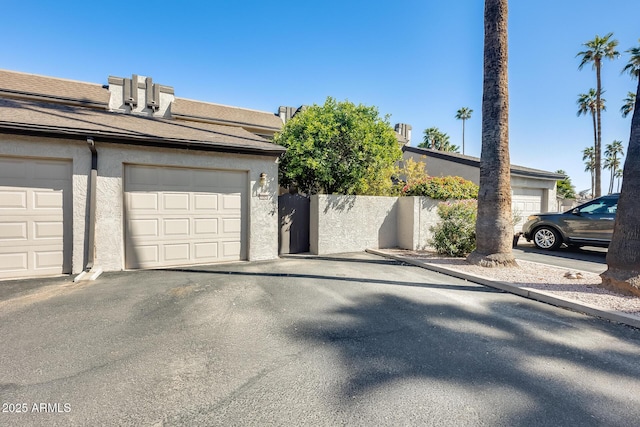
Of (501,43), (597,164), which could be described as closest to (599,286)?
(501,43)

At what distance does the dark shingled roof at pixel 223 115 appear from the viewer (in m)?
14.6

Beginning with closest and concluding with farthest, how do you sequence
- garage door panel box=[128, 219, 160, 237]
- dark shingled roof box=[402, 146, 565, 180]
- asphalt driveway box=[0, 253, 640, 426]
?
asphalt driveway box=[0, 253, 640, 426] → garage door panel box=[128, 219, 160, 237] → dark shingled roof box=[402, 146, 565, 180]

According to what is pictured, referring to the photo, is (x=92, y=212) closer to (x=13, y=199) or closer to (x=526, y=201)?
(x=13, y=199)

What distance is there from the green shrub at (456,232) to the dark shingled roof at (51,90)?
15.7 meters

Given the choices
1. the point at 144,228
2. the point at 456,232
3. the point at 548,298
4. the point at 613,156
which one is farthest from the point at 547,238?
the point at 613,156

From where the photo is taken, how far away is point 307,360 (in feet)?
9.07

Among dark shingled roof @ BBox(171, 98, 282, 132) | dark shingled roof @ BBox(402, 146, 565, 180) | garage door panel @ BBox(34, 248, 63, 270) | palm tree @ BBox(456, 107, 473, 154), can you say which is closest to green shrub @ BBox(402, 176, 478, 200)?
dark shingled roof @ BBox(402, 146, 565, 180)

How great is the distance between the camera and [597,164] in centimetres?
1927

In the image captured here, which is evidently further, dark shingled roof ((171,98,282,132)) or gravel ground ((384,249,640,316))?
dark shingled roof ((171,98,282,132))

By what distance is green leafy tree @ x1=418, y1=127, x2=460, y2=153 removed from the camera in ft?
115

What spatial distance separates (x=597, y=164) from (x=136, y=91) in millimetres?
29192

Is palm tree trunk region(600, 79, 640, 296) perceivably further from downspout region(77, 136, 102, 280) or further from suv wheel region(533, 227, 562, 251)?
downspout region(77, 136, 102, 280)

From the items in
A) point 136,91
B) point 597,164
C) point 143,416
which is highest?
point 136,91

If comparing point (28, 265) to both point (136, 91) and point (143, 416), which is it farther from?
point (136, 91)
